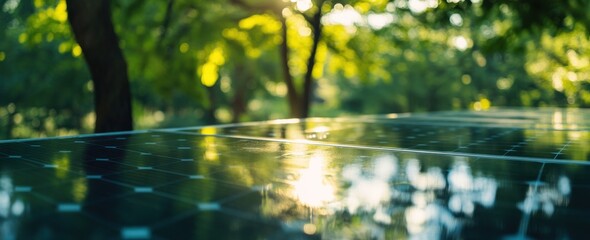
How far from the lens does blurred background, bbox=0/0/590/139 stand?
15.9 metres

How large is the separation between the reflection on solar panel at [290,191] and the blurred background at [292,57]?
4286 millimetres

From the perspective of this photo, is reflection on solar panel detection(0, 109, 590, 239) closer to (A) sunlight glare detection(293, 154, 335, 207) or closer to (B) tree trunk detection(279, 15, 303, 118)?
(A) sunlight glare detection(293, 154, 335, 207)

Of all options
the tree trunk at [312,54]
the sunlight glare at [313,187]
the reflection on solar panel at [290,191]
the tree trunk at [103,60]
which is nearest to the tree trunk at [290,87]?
the tree trunk at [312,54]

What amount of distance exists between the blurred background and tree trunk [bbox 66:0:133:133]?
371 cm

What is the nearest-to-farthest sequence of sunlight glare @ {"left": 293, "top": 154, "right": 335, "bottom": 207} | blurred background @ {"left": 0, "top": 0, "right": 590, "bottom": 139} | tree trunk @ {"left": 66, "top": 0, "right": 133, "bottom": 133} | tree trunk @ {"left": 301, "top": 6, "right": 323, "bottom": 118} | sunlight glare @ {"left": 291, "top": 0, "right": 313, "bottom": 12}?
sunlight glare @ {"left": 293, "top": 154, "right": 335, "bottom": 207} < tree trunk @ {"left": 66, "top": 0, "right": 133, "bottom": 133} < blurred background @ {"left": 0, "top": 0, "right": 590, "bottom": 139} < sunlight glare @ {"left": 291, "top": 0, "right": 313, "bottom": 12} < tree trunk @ {"left": 301, "top": 6, "right": 323, "bottom": 118}

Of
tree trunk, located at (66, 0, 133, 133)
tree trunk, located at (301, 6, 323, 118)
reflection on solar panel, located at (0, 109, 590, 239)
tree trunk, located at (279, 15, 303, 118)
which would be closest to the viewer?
reflection on solar panel, located at (0, 109, 590, 239)

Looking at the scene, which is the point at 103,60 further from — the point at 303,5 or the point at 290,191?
the point at 303,5

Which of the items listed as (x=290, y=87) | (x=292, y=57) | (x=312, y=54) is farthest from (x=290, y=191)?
(x=292, y=57)

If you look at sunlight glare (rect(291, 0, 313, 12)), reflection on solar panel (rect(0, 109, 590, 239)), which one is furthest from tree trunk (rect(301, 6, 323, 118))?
reflection on solar panel (rect(0, 109, 590, 239))

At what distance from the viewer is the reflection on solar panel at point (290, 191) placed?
8.96ft

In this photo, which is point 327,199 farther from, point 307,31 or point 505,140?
point 307,31

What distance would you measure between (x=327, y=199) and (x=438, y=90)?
3385cm

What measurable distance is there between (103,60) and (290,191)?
788 centimetres

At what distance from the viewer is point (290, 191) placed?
12.0ft
